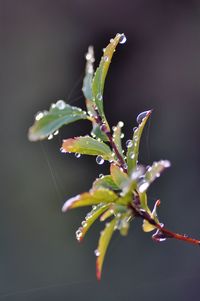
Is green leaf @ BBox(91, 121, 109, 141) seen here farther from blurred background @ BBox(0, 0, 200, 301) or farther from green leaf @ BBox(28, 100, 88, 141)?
blurred background @ BBox(0, 0, 200, 301)

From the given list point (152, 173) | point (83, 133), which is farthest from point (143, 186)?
point (83, 133)

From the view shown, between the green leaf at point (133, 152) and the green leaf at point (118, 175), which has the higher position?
the green leaf at point (133, 152)

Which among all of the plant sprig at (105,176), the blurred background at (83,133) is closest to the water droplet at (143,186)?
the plant sprig at (105,176)

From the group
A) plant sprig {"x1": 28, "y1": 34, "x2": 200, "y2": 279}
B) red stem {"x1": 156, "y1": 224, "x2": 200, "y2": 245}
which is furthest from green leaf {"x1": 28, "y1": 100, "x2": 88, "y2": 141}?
red stem {"x1": 156, "y1": 224, "x2": 200, "y2": 245}

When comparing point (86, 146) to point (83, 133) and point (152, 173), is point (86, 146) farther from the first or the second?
point (83, 133)

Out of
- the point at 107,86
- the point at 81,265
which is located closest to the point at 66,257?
the point at 81,265

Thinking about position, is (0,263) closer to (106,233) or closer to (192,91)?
(192,91)

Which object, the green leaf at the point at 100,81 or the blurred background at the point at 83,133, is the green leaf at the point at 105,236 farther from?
the blurred background at the point at 83,133
